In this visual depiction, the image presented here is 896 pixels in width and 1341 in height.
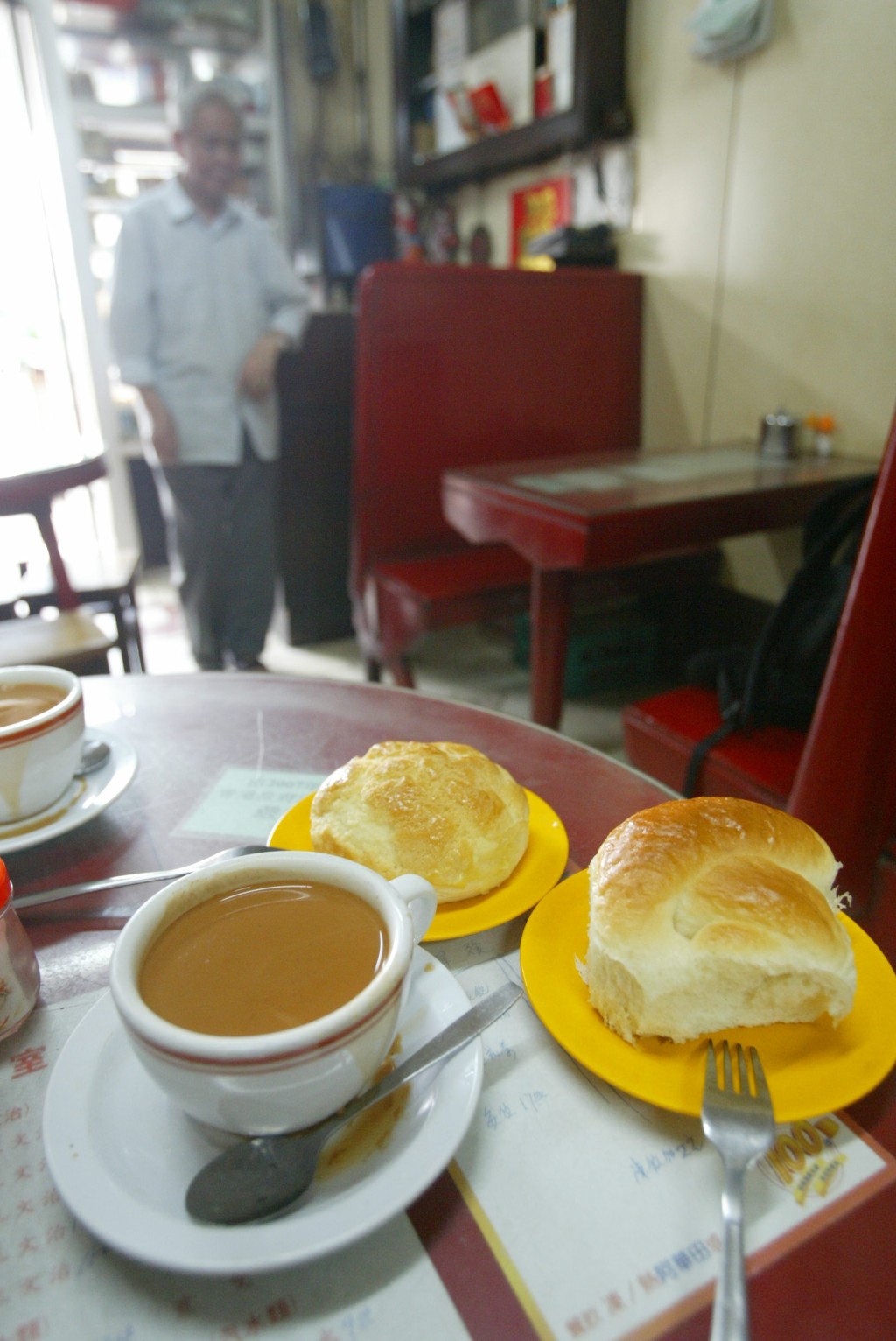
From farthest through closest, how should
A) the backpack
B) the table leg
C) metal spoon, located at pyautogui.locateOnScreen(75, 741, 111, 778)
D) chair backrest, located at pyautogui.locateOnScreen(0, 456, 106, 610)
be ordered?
chair backrest, located at pyautogui.locateOnScreen(0, 456, 106, 610)
the table leg
the backpack
metal spoon, located at pyautogui.locateOnScreen(75, 741, 111, 778)

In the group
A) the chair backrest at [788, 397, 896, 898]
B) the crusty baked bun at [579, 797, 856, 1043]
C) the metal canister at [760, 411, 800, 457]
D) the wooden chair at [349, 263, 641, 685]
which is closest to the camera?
the crusty baked bun at [579, 797, 856, 1043]

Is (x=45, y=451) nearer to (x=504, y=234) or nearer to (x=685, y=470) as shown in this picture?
(x=685, y=470)

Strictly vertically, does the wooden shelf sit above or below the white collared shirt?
above

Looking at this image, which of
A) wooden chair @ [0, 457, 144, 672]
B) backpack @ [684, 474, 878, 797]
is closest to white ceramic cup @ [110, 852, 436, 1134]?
backpack @ [684, 474, 878, 797]

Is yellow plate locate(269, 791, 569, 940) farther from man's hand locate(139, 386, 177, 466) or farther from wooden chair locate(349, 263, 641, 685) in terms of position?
man's hand locate(139, 386, 177, 466)

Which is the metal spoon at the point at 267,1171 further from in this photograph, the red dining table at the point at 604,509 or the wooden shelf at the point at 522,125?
the wooden shelf at the point at 522,125

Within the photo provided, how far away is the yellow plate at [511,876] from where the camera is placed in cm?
58

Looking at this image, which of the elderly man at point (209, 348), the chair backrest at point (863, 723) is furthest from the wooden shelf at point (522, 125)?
the chair backrest at point (863, 723)

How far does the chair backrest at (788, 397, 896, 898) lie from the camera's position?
0.98 m

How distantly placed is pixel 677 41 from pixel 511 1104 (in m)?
2.89

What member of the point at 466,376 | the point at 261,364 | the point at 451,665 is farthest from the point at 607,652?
the point at 261,364

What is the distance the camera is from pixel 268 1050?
1.15ft

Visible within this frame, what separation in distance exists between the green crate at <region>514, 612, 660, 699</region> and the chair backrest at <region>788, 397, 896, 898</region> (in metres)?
1.60

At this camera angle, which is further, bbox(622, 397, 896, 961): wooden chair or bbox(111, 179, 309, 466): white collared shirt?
bbox(111, 179, 309, 466): white collared shirt
